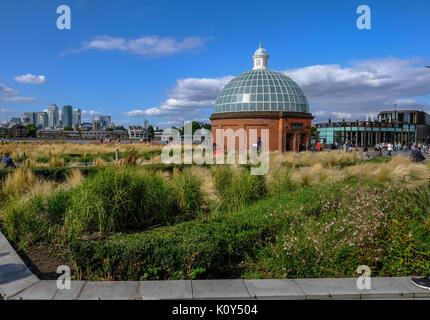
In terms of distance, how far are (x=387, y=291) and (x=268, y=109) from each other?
30.9m

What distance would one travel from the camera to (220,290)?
3621 millimetres

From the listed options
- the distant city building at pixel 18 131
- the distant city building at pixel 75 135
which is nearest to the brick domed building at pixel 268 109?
the distant city building at pixel 75 135

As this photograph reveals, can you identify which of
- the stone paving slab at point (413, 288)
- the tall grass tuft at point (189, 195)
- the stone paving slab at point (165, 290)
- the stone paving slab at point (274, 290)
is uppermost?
the tall grass tuft at point (189, 195)

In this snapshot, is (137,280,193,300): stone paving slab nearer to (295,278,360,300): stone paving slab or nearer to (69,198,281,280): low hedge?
(69,198,281,280): low hedge

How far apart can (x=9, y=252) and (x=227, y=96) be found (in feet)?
110

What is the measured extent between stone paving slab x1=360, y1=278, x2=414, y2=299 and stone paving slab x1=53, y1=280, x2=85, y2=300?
3135 mm

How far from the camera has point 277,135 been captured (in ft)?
105

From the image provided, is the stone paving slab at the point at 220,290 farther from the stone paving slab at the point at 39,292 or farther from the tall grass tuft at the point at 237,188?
the tall grass tuft at the point at 237,188

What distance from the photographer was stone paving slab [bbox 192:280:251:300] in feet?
11.5

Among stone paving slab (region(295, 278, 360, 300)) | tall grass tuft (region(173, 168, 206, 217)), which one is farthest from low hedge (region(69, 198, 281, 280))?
tall grass tuft (region(173, 168, 206, 217))

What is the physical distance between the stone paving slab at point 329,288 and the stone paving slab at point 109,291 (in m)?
A: 1.93

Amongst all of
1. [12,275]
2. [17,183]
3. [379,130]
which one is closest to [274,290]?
[12,275]

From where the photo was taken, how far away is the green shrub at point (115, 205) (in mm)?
5645
